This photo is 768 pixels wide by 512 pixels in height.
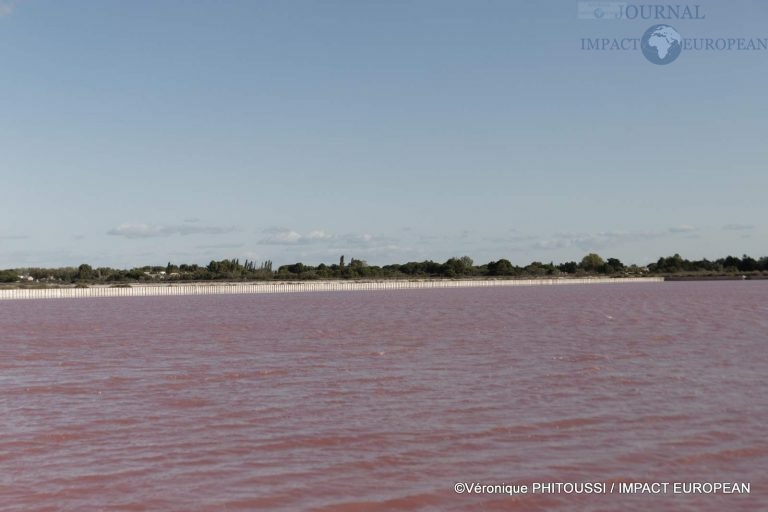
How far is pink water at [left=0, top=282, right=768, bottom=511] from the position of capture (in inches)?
279

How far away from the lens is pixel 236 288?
85.9 m

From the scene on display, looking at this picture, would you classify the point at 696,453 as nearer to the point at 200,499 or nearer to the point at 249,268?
the point at 200,499

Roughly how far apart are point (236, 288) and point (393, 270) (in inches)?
2676

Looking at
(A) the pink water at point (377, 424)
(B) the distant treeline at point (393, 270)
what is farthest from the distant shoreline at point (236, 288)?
(A) the pink water at point (377, 424)

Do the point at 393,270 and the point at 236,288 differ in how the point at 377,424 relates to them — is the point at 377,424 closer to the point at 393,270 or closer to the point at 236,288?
the point at 236,288

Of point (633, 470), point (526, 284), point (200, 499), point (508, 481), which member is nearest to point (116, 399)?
point (200, 499)

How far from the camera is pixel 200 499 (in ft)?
22.7

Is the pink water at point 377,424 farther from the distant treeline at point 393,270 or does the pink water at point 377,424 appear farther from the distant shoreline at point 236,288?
the distant treeline at point 393,270

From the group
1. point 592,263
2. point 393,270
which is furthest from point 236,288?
point 592,263

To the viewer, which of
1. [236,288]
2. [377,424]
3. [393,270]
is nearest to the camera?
[377,424]

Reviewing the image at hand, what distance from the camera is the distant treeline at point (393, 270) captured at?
385ft

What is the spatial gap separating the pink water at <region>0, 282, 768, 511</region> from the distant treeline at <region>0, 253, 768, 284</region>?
95900mm

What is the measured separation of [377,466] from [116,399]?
586 cm

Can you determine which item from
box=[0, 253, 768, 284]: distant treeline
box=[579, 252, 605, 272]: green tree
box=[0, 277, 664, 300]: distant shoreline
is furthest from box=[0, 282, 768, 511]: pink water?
box=[579, 252, 605, 272]: green tree
